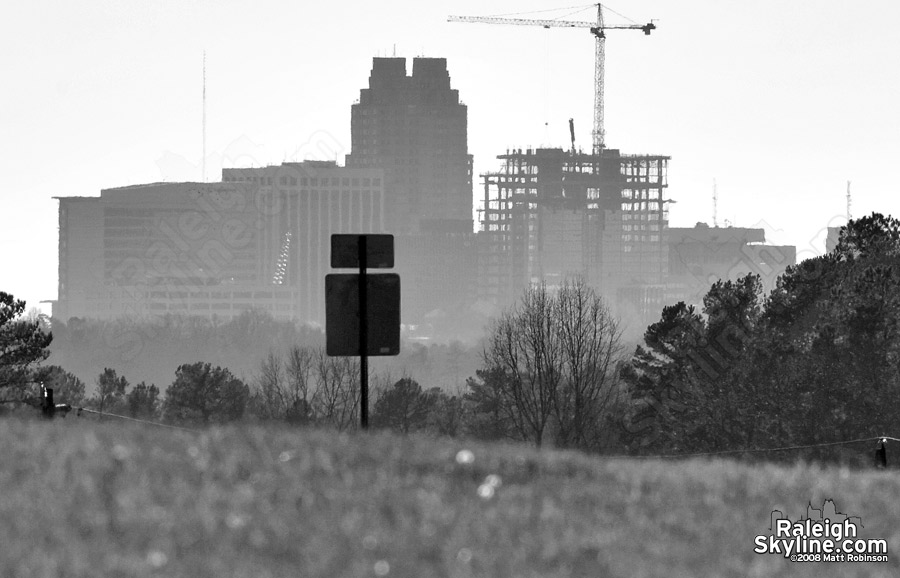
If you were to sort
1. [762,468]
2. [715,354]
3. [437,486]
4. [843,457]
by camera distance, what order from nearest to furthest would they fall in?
1. [437,486]
2. [762,468]
3. [843,457]
4. [715,354]

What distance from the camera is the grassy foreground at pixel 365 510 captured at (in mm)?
10547

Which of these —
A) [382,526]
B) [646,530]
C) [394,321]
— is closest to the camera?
[382,526]

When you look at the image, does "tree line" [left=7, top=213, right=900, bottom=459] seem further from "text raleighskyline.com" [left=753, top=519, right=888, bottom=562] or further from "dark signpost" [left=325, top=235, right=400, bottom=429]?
"text raleighskyline.com" [left=753, top=519, right=888, bottom=562]

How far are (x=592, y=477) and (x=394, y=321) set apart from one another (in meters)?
5.19

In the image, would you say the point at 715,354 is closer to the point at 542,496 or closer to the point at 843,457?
the point at 843,457

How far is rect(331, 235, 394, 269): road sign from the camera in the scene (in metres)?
19.8

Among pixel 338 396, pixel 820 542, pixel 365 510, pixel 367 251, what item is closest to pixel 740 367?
pixel 338 396

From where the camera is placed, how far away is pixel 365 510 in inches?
474

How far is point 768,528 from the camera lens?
12.9 meters

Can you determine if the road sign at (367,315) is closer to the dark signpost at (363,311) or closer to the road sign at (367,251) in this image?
the dark signpost at (363,311)

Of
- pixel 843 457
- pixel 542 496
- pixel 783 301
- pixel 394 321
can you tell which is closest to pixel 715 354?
pixel 783 301

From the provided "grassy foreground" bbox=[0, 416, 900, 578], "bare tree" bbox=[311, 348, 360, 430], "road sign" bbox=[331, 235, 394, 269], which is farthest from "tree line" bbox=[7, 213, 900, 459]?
"grassy foreground" bbox=[0, 416, 900, 578]

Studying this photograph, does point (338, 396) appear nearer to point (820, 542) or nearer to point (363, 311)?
point (363, 311)

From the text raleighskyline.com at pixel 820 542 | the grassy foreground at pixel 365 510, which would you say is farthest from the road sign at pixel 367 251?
the text raleighskyline.com at pixel 820 542
